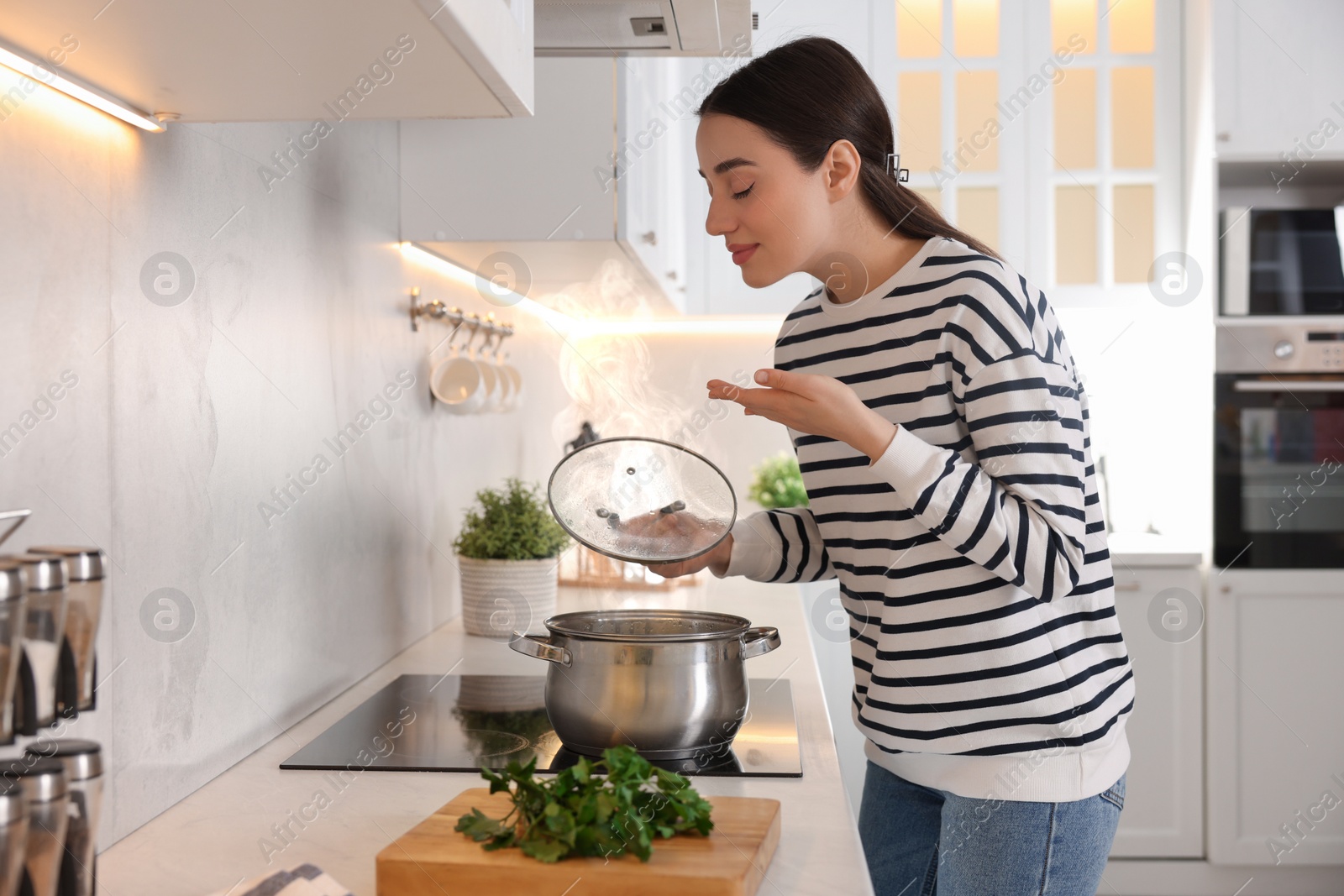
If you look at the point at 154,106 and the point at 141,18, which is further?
the point at 154,106

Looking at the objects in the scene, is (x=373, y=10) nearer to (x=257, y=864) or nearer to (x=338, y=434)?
(x=257, y=864)

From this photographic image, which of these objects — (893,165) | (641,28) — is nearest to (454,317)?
(641,28)

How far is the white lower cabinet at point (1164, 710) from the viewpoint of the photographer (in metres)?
2.58

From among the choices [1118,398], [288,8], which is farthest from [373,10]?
[1118,398]

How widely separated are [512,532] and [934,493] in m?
1.01

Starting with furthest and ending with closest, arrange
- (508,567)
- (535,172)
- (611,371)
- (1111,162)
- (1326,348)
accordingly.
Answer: (611,371) → (1111,162) → (1326,348) → (508,567) → (535,172)

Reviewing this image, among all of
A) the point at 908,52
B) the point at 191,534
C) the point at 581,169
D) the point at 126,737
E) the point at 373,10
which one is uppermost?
the point at 908,52

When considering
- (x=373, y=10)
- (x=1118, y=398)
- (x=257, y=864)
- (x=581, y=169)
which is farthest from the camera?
(x=1118, y=398)

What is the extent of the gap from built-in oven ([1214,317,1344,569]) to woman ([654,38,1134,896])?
176 centimetres

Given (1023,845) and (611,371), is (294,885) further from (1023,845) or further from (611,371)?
(611,371)

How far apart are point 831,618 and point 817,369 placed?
1685mm

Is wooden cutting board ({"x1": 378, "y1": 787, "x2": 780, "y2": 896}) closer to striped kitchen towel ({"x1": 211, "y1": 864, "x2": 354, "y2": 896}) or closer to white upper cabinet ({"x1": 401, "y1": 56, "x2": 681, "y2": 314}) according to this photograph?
striped kitchen towel ({"x1": 211, "y1": 864, "x2": 354, "y2": 896})

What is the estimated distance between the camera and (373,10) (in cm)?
62

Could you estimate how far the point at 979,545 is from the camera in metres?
0.90
